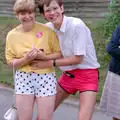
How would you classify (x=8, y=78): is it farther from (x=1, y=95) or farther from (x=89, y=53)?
(x=89, y=53)

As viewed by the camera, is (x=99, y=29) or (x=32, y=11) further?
(x=99, y=29)

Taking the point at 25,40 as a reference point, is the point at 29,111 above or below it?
below

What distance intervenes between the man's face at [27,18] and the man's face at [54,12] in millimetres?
129

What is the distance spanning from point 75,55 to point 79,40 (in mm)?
146

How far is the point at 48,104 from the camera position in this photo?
13.3 ft

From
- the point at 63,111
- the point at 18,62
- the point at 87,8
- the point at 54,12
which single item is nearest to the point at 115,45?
the point at 54,12

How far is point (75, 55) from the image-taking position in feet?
13.1

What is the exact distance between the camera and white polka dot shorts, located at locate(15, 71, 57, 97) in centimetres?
404

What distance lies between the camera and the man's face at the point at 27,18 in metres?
3.94

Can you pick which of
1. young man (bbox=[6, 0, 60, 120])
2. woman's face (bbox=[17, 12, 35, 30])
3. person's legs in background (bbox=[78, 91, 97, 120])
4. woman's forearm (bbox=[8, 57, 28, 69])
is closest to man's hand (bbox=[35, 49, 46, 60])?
young man (bbox=[6, 0, 60, 120])

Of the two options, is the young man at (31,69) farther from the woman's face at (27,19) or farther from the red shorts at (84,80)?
the red shorts at (84,80)

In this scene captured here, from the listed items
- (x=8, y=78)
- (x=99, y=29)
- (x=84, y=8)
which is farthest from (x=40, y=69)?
(x=84, y=8)

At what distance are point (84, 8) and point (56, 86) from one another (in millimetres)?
8685

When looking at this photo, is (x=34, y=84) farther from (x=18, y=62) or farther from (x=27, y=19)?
(x=27, y=19)
